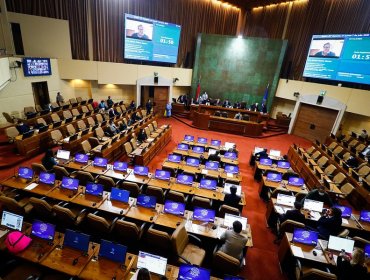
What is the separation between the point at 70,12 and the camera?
1289 cm

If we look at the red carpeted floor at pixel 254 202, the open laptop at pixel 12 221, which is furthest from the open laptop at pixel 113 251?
the red carpeted floor at pixel 254 202

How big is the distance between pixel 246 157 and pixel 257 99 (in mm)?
7962

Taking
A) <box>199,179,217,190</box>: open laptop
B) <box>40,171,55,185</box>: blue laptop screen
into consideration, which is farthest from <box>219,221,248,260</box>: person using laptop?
<box>40,171,55,185</box>: blue laptop screen

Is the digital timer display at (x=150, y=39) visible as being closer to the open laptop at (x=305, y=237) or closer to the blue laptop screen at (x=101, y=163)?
the blue laptop screen at (x=101, y=163)

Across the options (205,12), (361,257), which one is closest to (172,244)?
(361,257)

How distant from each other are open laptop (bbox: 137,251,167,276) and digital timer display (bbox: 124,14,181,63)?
13.6 meters

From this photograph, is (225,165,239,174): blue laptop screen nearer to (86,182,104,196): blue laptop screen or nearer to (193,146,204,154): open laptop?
(193,146,204,154): open laptop

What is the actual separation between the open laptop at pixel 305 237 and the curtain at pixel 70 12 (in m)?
14.5

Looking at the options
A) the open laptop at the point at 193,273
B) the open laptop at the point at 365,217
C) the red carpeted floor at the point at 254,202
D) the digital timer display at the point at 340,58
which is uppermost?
the digital timer display at the point at 340,58

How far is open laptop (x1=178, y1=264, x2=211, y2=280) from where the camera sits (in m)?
3.32

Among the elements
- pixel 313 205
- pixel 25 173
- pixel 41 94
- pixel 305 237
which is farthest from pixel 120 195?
pixel 41 94

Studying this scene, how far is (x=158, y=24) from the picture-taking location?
15039 millimetres

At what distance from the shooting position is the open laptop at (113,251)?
3.66 metres

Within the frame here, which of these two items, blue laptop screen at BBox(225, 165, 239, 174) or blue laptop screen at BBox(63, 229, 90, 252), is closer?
blue laptop screen at BBox(63, 229, 90, 252)
